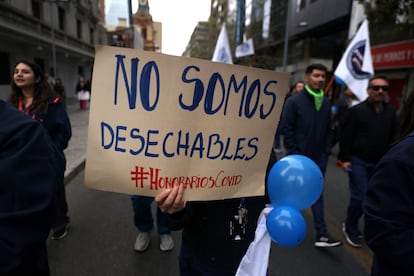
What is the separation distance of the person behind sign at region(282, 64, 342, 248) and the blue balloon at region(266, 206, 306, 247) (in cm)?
185

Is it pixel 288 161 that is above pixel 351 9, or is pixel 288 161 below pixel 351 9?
below

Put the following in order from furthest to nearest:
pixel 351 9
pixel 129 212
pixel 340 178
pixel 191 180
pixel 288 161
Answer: pixel 351 9, pixel 340 178, pixel 129 212, pixel 288 161, pixel 191 180

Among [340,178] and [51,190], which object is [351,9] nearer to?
[340,178]

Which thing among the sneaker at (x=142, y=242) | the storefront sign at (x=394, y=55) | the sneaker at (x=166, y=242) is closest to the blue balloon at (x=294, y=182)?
the sneaker at (x=166, y=242)

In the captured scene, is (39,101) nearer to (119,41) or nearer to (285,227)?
(119,41)

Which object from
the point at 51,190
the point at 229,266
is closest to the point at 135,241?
the point at 229,266

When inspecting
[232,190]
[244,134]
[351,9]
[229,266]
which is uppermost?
[351,9]

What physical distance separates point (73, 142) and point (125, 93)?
7.24m

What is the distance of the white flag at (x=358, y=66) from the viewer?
19.0ft

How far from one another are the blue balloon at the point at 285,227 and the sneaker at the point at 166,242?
5.94ft

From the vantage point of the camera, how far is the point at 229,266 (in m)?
1.48

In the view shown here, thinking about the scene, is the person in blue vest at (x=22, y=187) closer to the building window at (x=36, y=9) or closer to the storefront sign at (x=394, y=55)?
the storefront sign at (x=394, y=55)

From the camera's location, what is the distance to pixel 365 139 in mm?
3109

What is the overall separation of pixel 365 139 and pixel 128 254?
8.73ft
